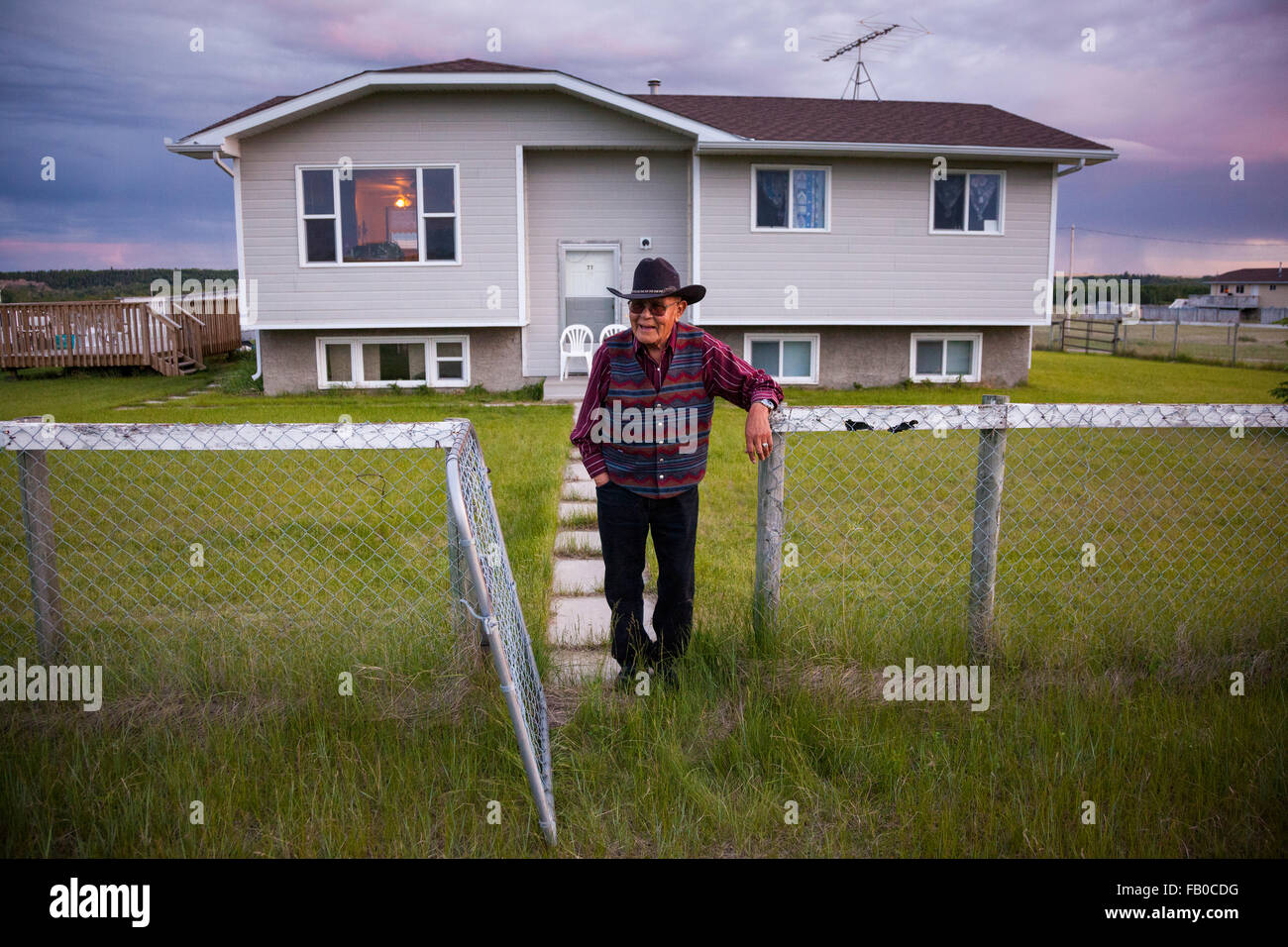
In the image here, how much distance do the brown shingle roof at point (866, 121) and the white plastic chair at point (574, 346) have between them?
4274 millimetres

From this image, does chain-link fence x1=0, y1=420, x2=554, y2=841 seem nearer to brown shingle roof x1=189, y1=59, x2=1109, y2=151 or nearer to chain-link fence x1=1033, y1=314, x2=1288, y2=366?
brown shingle roof x1=189, y1=59, x2=1109, y2=151

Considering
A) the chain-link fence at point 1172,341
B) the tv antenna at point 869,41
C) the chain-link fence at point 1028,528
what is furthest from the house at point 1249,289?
the chain-link fence at point 1028,528

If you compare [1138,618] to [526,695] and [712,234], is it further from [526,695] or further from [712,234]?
[712,234]

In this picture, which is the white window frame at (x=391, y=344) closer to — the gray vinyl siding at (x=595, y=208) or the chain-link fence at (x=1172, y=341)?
the gray vinyl siding at (x=595, y=208)

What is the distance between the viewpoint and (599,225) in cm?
1694

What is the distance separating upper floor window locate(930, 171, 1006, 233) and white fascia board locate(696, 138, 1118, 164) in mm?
561

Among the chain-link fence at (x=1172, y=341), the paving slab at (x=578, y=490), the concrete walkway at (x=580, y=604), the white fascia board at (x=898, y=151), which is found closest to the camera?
the concrete walkway at (x=580, y=604)

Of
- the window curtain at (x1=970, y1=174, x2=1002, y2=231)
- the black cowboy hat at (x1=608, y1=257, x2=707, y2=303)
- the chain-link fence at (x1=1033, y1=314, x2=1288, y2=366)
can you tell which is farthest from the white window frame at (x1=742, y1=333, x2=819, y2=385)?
the black cowboy hat at (x1=608, y1=257, x2=707, y2=303)

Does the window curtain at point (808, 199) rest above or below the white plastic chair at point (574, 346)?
above

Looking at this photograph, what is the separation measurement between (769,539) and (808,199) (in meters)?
13.8

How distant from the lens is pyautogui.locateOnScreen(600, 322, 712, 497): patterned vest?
3805 millimetres

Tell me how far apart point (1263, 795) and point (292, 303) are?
1590cm

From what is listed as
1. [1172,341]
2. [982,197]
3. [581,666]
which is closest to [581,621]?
[581,666]

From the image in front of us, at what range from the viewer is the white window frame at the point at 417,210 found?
15.7 metres
